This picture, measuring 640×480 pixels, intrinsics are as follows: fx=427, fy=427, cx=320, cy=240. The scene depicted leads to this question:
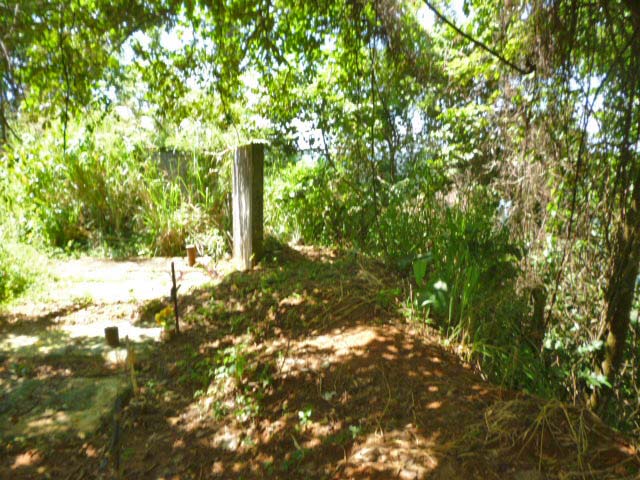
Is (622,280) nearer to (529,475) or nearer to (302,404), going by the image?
(529,475)

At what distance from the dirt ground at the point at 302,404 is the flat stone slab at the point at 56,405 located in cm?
7

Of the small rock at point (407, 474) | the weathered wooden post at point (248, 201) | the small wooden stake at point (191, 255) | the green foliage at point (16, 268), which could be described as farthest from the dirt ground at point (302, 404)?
the small wooden stake at point (191, 255)

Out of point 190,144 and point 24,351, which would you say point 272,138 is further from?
point 24,351

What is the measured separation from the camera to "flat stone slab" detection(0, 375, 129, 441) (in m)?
2.43

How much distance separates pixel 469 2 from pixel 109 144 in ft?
18.6

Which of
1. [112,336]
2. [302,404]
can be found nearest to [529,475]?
[302,404]

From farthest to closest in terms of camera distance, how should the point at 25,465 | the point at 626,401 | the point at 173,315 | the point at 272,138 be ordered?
the point at 272,138 < the point at 173,315 < the point at 626,401 < the point at 25,465

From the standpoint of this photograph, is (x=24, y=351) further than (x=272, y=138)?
No

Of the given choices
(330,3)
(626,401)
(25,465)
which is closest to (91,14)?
(330,3)

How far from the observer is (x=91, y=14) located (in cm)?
329

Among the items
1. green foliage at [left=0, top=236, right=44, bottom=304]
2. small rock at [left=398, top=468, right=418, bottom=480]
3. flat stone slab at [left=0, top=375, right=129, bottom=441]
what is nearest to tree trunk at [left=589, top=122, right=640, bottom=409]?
small rock at [left=398, top=468, right=418, bottom=480]

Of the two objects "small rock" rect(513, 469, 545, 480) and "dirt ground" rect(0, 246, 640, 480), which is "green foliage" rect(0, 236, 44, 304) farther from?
"small rock" rect(513, 469, 545, 480)

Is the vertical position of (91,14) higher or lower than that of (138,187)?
higher

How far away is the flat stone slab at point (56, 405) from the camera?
7.98ft
